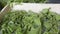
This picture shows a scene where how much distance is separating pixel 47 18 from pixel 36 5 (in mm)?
372

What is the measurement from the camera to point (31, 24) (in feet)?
3.94

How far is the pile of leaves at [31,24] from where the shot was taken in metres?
1.15

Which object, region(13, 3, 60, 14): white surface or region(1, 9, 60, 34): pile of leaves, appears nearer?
region(1, 9, 60, 34): pile of leaves

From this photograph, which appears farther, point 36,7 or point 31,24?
point 36,7

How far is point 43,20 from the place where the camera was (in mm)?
1226

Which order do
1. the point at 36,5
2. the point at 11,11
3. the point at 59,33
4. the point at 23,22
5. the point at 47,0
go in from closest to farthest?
the point at 59,33, the point at 23,22, the point at 11,11, the point at 36,5, the point at 47,0

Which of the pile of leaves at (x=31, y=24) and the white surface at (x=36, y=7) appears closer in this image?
the pile of leaves at (x=31, y=24)

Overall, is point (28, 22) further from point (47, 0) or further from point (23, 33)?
point (47, 0)

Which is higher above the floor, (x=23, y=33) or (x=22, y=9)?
(x=22, y=9)

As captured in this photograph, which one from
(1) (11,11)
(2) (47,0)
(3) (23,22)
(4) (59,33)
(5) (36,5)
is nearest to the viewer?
(4) (59,33)

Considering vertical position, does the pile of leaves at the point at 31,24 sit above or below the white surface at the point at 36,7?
below

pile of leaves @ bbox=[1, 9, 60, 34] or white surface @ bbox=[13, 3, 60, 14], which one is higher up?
white surface @ bbox=[13, 3, 60, 14]

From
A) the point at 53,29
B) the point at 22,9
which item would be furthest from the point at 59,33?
the point at 22,9

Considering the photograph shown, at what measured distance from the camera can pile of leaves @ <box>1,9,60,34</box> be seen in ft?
3.79
